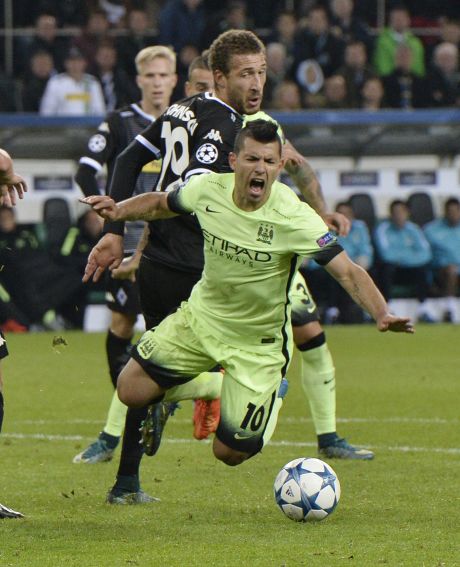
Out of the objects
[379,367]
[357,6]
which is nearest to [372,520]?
[379,367]

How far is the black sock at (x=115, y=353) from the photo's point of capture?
9125 mm

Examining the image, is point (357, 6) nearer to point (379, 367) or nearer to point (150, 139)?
point (379, 367)

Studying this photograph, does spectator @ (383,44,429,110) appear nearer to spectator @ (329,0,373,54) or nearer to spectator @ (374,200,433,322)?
spectator @ (329,0,373,54)

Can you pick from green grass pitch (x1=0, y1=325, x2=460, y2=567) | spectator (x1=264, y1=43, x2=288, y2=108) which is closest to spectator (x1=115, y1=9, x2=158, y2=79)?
spectator (x1=264, y1=43, x2=288, y2=108)

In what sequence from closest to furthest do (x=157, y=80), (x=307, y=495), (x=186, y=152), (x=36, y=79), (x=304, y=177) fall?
(x=307, y=495)
(x=186, y=152)
(x=304, y=177)
(x=157, y=80)
(x=36, y=79)

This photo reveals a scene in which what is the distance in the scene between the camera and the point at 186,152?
273 inches

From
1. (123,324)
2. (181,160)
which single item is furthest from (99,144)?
(181,160)

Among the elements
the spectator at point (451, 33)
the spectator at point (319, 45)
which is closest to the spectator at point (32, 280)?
the spectator at point (319, 45)

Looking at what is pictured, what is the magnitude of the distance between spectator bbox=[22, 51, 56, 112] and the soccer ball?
504 inches

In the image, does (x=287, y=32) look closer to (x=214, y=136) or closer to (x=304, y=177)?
(x=304, y=177)

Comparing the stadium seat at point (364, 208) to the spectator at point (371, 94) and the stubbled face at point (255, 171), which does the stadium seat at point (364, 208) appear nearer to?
the spectator at point (371, 94)

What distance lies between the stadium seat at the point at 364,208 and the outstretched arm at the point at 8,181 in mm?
12996

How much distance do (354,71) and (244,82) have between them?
1304 cm

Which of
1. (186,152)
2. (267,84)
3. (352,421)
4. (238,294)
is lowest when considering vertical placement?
(352,421)
